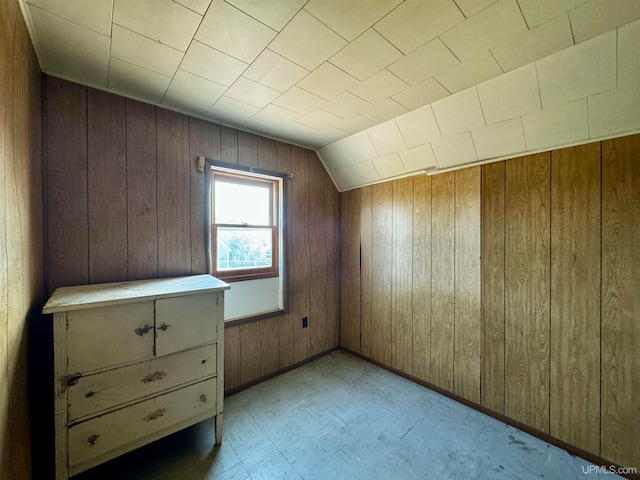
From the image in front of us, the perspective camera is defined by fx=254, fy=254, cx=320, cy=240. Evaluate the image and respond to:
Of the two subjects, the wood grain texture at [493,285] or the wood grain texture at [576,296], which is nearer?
the wood grain texture at [576,296]

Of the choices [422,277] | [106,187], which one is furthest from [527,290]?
[106,187]

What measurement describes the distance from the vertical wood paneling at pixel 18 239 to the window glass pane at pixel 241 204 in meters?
1.09

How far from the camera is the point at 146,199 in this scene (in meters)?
1.84

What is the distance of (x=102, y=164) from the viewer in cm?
168

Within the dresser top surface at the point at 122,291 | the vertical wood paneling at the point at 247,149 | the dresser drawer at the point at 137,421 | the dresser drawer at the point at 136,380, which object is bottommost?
the dresser drawer at the point at 137,421

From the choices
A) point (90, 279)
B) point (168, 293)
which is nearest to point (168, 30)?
point (168, 293)

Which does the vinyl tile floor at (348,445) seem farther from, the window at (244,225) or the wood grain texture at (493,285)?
the window at (244,225)

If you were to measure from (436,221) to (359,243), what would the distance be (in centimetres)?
90

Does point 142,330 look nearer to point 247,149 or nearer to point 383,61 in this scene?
point 247,149

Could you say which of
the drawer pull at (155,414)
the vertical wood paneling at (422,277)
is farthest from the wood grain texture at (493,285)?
the drawer pull at (155,414)

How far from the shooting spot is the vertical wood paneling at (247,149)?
90.6 inches

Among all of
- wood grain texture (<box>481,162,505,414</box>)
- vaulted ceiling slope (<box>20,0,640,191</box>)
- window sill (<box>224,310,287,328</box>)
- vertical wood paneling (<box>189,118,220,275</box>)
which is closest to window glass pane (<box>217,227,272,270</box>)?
vertical wood paneling (<box>189,118,220,275</box>)

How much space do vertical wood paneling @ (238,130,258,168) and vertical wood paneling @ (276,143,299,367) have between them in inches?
9.7

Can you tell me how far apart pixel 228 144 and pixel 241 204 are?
0.54m
